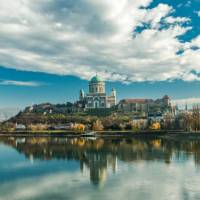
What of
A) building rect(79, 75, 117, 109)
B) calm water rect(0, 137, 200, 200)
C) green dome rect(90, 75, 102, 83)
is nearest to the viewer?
calm water rect(0, 137, 200, 200)

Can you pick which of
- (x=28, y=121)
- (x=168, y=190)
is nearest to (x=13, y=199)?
(x=168, y=190)

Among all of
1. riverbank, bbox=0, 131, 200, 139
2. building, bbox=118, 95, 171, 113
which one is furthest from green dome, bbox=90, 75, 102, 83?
riverbank, bbox=0, 131, 200, 139

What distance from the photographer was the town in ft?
176

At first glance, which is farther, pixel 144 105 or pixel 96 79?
pixel 96 79

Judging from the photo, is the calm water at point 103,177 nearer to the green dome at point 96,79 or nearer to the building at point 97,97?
the building at point 97,97

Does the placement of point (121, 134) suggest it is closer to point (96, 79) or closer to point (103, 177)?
point (103, 177)

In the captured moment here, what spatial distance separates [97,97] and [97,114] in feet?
39.8

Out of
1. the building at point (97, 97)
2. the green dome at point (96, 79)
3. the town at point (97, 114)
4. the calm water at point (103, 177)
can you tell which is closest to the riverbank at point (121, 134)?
the town at point (97, 114)

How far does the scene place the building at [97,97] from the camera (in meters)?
85.7

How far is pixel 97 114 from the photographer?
74.8m

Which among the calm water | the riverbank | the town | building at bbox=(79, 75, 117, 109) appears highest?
building at bbox=(79, 75, 117, 109)

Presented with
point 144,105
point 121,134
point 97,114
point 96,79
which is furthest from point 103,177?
point 96,79

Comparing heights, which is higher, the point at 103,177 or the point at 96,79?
the point at 96,79

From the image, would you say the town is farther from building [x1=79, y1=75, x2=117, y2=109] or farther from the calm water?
the calm water
